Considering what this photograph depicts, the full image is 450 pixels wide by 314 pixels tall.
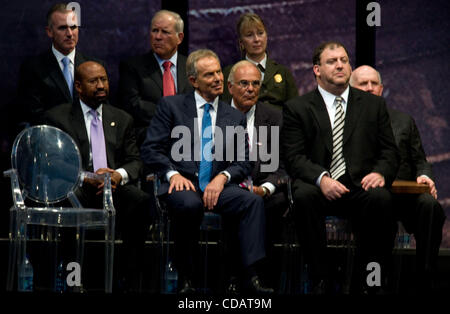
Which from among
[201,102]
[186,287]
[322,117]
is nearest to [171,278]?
[186,287]

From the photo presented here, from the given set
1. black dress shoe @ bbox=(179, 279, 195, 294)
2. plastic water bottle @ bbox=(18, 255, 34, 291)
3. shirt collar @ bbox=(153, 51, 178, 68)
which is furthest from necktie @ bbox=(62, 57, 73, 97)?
black dress shoe @ bbox=(179, 279, 195, 294)

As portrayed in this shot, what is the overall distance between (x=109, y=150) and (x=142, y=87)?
22.9 inches

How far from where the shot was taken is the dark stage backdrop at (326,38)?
6195mm

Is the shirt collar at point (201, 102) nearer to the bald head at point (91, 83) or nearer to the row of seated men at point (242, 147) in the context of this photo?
the row of seated men at point (242, 147)

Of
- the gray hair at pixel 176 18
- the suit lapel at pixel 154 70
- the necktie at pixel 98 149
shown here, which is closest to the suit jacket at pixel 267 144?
the suit lapel at pixel 154 70

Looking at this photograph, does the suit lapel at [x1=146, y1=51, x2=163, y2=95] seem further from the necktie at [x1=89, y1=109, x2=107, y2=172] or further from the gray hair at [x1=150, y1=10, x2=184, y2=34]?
the necktie at [x1=89, y1=109, x2=107, y2=172]

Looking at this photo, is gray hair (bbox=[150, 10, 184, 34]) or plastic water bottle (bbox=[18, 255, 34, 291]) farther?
gray hair (bbox=[150, 10, 184, 34])

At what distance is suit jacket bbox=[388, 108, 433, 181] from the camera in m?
5.36

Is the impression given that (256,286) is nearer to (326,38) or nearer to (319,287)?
(319,287)

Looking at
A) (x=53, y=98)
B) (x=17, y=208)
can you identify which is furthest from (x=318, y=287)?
(x=53, y=98)

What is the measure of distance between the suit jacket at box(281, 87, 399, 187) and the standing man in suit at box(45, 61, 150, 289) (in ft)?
3.25

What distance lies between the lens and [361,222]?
15.4 ft

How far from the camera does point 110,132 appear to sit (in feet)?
17.2

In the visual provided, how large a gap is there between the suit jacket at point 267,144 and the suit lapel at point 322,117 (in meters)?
0.38
